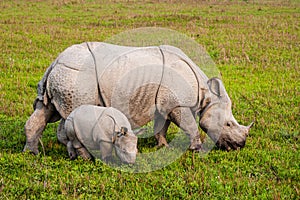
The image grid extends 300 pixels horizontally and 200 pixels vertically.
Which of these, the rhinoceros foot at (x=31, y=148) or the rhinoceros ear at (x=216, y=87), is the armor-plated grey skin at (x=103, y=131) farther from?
the rhinoceros ear at (x=216, y=87)

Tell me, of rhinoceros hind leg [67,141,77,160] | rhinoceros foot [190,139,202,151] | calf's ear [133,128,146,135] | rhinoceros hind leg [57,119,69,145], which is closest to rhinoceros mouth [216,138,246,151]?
rhinoceros foot [190,139,202,151]

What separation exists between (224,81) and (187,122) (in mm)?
4827

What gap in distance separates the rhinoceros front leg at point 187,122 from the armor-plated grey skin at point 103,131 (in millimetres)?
929

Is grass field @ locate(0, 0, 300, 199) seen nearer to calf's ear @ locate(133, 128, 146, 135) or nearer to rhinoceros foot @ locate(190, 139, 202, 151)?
rhinoceros foot @ locate(190, 139, 202, 151)

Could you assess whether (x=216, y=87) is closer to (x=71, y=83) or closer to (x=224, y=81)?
(x=71, y=83)

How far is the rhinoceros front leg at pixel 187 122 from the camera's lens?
709cm

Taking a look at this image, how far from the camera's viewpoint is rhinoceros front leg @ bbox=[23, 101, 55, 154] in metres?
7.04

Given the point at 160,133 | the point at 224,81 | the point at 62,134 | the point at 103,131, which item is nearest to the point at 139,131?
the point at 160,133

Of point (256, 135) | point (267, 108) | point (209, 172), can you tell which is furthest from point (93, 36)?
point (209, 172)

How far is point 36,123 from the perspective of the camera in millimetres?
7047

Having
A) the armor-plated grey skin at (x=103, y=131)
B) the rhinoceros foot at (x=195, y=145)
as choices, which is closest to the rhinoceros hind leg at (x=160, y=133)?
the rhinoceros foot at (x=195, y=145)

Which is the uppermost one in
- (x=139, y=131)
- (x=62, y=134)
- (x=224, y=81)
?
(x=62, y=134)

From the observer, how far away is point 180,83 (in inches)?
274

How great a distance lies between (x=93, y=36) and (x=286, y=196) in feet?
38.6
